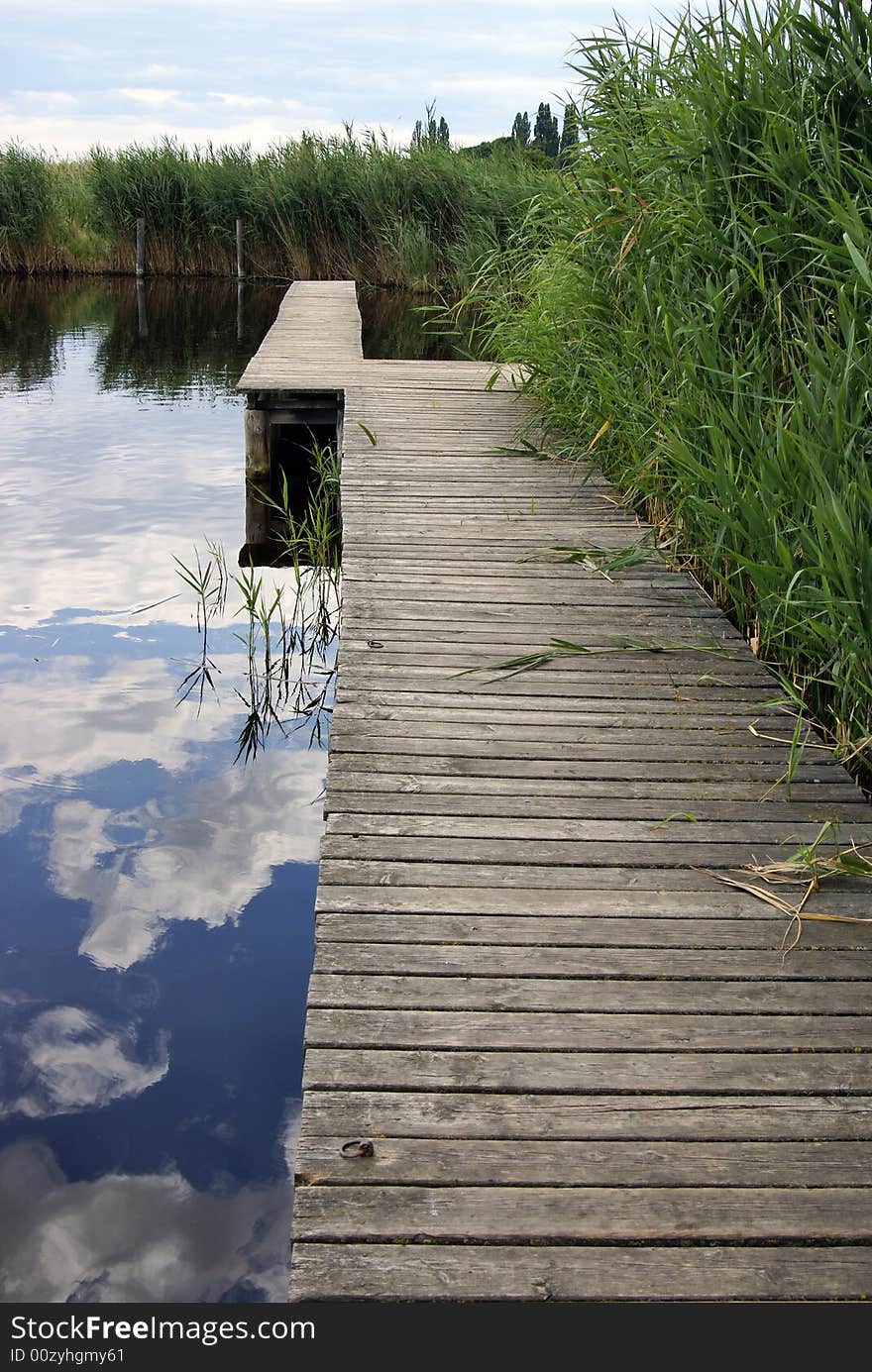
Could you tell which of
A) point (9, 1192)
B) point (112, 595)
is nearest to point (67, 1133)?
point (9, 1192)

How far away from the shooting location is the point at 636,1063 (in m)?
1.81

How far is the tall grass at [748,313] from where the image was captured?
2.78 m

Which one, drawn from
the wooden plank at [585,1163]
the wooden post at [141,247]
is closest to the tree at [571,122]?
the wooden plank at [585,1163]

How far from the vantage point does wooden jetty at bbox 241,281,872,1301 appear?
4.98 ft

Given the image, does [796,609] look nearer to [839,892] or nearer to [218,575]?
[839,892]

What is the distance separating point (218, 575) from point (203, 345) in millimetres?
7464

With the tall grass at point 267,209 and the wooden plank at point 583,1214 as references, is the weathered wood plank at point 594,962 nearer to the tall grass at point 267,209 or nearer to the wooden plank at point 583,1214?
the wooden plank at point 583,1214

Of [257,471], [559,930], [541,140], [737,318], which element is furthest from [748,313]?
[541,140]

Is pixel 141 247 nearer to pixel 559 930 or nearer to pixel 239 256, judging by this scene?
pixel 239 256

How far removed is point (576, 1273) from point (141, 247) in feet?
59.1

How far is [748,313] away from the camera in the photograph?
370cm

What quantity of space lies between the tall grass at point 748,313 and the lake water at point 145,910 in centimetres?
158

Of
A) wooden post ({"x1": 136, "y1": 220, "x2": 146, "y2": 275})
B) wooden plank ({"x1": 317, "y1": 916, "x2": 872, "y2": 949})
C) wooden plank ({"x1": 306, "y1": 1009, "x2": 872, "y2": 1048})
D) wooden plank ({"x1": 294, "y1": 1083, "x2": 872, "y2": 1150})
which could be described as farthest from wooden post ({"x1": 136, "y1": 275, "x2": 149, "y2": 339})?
wooden plank ({"x1": 294, "y1": 1083, "x2": 872, "y2": 1150})

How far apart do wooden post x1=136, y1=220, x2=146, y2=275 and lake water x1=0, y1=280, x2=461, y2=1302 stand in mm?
10900
